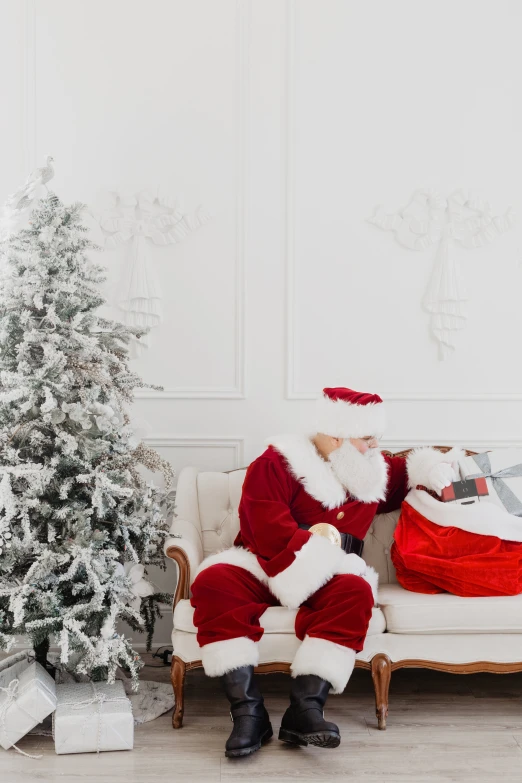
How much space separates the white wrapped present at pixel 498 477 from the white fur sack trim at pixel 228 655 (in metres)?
1.08

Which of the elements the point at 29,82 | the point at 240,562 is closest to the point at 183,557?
the point at 240,562

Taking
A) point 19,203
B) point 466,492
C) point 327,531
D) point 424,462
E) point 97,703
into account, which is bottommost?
point 97,703

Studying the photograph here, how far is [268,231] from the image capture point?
3.34 m

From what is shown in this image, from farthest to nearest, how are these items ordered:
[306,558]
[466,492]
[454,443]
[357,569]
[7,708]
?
1. [454,443]
2. [466,492]
3. [357,569]
4. [306,558]
5. [7,708]

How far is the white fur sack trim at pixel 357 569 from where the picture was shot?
2.55 meters

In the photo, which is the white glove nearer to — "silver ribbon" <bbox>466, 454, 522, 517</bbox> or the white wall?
"silver ribbon" <bbox>466, 454, 522, 517</bbox>

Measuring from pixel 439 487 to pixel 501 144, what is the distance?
163cm

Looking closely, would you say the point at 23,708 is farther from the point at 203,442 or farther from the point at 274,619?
the point at 203,442

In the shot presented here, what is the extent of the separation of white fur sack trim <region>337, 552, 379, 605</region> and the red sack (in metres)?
0.14

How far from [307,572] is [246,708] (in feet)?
1.51

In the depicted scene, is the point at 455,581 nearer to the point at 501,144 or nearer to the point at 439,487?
the point at 439,487

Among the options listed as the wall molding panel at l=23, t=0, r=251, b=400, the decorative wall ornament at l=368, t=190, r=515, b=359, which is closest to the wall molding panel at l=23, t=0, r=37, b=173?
the wall molding panel at l=23, t=0, r=251, b=400

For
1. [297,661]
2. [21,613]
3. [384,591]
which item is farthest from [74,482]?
[384,591]

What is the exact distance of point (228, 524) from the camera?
3.06 metres
